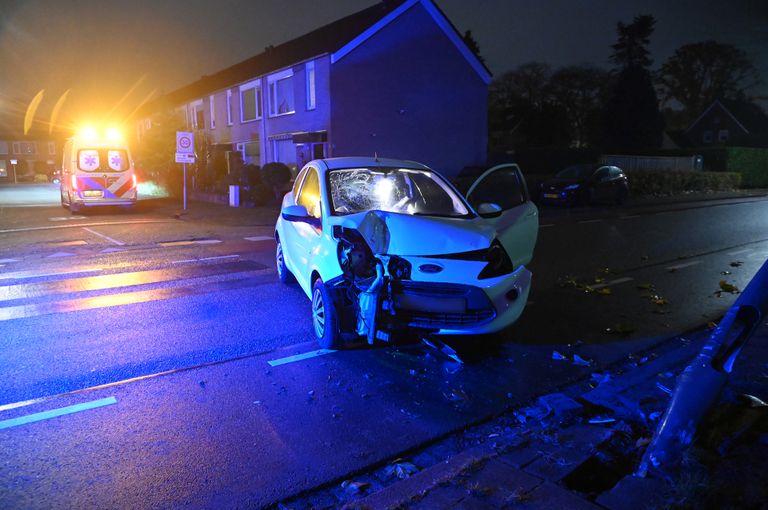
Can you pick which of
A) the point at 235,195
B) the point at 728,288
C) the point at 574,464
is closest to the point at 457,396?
the point at 574,464

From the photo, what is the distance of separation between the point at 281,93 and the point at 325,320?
23816mm

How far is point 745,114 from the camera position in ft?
203

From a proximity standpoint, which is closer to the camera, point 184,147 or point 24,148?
point 184,147

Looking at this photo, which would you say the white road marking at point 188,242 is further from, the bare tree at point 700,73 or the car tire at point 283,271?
the bare tree at point 700,73

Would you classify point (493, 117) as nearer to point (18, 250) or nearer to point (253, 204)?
point (253, 204)

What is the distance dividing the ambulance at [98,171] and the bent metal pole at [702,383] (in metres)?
17.4

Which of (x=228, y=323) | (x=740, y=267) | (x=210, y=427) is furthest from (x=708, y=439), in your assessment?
(x=740, y=267)

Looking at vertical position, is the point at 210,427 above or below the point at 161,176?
below

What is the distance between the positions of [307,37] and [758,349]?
1198 inches

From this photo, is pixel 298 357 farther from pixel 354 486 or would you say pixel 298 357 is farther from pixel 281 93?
pixel 281 93

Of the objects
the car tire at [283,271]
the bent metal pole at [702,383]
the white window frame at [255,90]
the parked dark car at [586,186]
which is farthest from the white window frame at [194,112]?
the bent metal pole at [702,383]

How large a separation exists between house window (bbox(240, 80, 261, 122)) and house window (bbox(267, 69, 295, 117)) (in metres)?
1.50

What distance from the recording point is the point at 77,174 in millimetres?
16406

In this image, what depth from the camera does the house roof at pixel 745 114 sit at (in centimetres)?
6169
